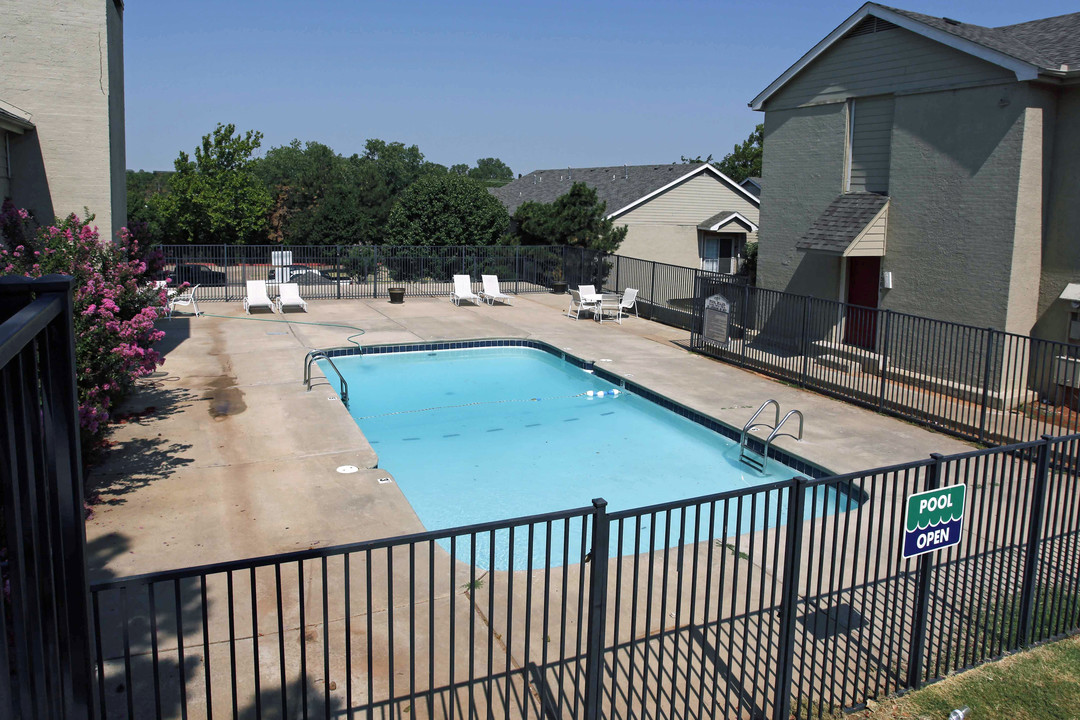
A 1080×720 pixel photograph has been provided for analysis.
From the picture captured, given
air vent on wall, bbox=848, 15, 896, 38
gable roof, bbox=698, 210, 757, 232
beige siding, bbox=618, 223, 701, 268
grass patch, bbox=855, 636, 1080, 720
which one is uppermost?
air vent on wall, bbox=848, 15, 896, 38

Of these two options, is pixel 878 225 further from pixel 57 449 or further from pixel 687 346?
pixel 57 449

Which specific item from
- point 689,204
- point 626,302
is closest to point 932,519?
point 626,302

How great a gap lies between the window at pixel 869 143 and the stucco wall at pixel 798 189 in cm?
18

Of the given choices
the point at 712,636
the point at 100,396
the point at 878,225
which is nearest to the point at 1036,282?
the point at 878,225

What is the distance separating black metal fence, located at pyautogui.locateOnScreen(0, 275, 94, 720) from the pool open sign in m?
4.05

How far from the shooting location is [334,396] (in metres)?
12.4

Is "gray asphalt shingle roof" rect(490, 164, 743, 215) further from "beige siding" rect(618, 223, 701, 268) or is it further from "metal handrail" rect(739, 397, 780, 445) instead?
"metal handrail" rect(739, 397, 780, 445)

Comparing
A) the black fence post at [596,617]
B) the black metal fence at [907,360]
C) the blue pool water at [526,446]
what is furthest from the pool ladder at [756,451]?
the black fence post at [596,617]

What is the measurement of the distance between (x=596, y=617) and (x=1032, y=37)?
1465 centimetres

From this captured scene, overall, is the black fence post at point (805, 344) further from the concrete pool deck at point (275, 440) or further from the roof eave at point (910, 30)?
the roof eave at point (910, 30)

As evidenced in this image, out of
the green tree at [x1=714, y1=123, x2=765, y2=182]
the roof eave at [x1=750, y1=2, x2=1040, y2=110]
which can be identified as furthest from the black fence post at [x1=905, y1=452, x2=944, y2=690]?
the green tree at [x1=714, y1=123, x2=765, y2=182]

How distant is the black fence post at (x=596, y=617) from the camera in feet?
12.8

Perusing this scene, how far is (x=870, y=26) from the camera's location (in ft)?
48.4

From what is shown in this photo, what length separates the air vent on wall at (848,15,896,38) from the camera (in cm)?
1443
